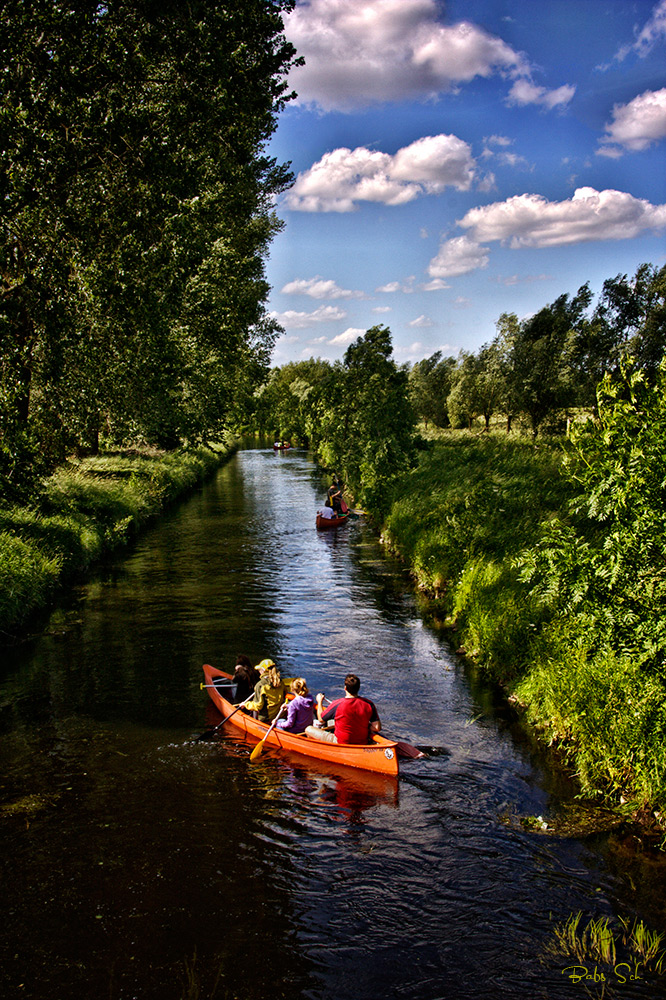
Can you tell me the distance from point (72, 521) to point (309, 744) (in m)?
13.9

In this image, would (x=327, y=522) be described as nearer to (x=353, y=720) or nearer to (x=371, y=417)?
(x=371, y=417)

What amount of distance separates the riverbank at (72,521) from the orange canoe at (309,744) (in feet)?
18.8

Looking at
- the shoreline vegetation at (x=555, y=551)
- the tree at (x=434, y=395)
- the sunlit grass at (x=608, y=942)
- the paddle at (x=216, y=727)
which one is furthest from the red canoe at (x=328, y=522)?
the tree at (x=434, y=395)

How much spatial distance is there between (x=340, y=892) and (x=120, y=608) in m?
12.0

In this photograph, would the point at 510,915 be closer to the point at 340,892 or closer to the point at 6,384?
the point at 340,892

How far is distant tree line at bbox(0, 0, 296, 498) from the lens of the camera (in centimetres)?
1662

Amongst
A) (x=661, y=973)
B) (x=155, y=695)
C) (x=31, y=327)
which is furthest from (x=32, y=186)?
(x=661, y=973)

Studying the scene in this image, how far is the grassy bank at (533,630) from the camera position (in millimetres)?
8516

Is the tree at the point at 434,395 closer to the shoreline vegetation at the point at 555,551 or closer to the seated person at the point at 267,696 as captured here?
the shoreline vegetation at the point at 555,551

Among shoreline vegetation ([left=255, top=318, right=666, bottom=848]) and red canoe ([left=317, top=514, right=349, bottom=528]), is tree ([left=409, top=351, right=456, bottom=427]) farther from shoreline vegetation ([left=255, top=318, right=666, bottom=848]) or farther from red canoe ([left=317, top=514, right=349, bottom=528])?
red canoe ([left=317, top=514, right=349, bottom=528])

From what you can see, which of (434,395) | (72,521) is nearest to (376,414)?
(72,521)

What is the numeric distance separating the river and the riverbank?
4.32ft

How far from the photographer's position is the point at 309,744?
34.9 feet

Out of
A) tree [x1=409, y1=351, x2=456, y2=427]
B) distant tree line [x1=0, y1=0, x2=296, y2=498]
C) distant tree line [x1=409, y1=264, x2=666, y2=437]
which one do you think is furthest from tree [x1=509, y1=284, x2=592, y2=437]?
distant tree line [x1=0, y1=0, x2=296, y2=498]
